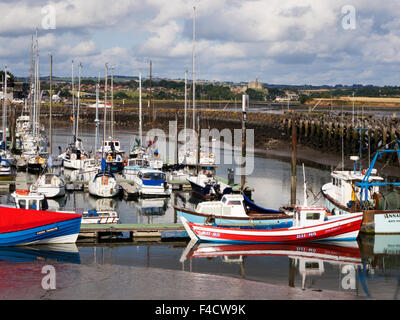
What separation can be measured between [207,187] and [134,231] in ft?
44.2

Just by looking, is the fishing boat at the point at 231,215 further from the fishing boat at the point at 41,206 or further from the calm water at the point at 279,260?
the fishing boat at the point at 41,206

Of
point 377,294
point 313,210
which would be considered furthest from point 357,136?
point 377,294

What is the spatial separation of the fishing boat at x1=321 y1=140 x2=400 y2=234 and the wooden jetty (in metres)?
9.01

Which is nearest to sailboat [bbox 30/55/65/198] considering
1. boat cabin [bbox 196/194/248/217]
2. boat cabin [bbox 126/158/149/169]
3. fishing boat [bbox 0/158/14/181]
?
fishing boat [bbox 0/158/14/181]

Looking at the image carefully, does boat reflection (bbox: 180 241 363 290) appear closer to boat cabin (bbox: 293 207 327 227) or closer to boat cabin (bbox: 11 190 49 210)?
boat cabin (bbox: 293 207 327 227)

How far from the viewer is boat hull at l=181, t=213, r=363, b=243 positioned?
98.2ft

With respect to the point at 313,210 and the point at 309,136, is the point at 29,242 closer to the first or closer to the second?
the point at 313,210

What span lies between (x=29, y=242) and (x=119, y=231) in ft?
14.6

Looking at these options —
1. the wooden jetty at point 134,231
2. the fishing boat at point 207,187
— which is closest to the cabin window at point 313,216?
the wooden jetty at point 134,231

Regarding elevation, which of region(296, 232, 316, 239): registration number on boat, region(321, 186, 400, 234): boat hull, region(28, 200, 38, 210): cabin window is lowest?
region(296, 232, 316, 239): registration number on boat

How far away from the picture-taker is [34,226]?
28141 mm

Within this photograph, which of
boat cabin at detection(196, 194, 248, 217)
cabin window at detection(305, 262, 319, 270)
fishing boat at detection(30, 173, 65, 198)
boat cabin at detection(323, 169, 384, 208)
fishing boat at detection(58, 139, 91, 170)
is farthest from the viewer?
fishing boat at detection(58, 139, 91, 170)

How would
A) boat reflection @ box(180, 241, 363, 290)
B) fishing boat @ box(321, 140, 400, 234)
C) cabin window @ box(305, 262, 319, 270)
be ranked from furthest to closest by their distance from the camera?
fishing boat @ box(321, 140, 400, 234), cabin window @ box(305, 262, 319, 270), boat reflection @ box(180, 241, 363, 290)
